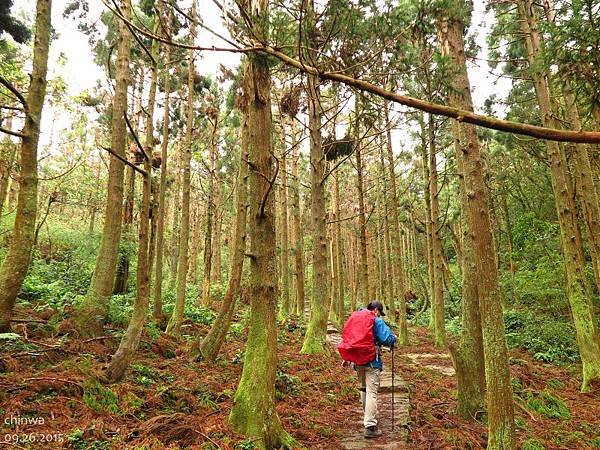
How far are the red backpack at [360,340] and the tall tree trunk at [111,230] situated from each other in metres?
4.37

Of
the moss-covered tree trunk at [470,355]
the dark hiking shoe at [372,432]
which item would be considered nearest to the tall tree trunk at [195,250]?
the dark hiking shoe at [372,432]

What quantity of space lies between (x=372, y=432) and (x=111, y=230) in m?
5.64

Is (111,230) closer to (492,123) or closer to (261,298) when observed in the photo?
(261,298)

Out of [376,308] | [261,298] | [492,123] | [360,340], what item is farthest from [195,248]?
[492,123]

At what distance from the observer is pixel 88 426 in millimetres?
3857

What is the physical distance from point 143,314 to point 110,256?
97.8 inches

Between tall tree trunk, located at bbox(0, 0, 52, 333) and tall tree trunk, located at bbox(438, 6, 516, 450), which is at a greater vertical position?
tall tree trunk, located at bbox(0, 0, 52, 333)

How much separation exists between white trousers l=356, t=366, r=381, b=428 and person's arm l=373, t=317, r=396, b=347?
0.42 m

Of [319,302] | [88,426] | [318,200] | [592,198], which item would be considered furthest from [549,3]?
[88,426]

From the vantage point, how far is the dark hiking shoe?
5.10 m

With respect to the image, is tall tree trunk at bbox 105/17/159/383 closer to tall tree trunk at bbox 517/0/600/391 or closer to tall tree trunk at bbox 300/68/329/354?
tall tree trunk at bbox 300/68/329/354

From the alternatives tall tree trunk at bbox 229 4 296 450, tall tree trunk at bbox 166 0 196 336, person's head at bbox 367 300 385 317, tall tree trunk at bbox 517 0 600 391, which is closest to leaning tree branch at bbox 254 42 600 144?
tall tree trunk at bbox 229 4 296 450

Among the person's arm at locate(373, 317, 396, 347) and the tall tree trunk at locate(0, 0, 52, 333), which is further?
the person's arm at locate(373, 317, 396, 347)

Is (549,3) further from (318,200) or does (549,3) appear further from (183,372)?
(183,372)
